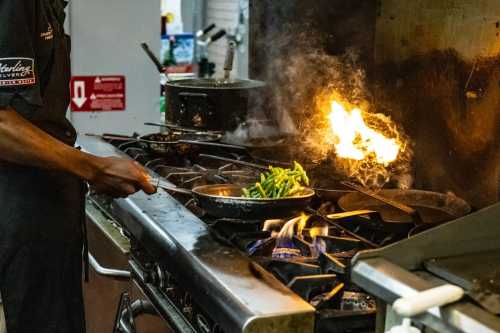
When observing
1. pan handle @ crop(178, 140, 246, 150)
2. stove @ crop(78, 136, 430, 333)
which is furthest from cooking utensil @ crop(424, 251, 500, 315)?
pan handle @ crop(178, 140, 246, 150)

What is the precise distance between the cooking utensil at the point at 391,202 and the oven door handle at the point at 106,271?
2.38 ft

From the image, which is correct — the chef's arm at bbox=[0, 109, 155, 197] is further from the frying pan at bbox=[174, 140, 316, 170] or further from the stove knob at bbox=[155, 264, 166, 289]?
the frying pan at bbox=[174, 140, 316, 170]

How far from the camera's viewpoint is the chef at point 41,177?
1.78m

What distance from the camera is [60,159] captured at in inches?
72.4

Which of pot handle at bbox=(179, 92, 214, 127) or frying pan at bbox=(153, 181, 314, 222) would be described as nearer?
frying pan at bbox=(153, 181, 314, 222)

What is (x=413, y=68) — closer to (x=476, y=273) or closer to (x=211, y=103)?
(x=211, y=103)

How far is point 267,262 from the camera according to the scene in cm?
171

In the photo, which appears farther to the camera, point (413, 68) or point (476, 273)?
point (413, 68)

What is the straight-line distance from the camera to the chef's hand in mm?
1919

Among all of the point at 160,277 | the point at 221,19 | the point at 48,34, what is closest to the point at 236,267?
the point at 160,277

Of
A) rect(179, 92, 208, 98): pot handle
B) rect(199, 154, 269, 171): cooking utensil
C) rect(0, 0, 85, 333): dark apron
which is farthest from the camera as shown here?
rect(179, 92, 208, 98): pot handle

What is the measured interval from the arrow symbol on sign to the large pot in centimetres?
83

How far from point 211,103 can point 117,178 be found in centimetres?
113

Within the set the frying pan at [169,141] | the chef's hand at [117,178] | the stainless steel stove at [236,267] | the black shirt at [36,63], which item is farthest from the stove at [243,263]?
the black shirt at [36,63]
